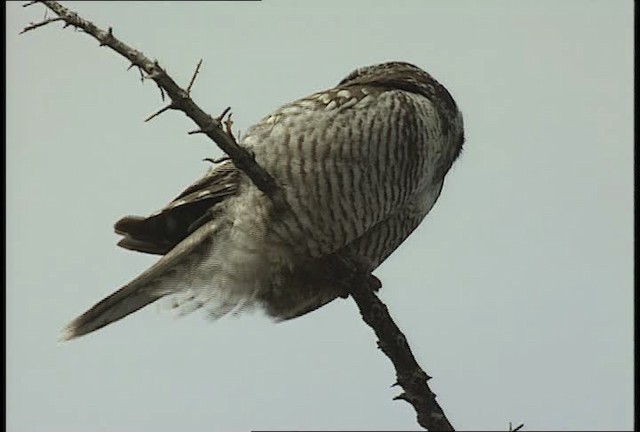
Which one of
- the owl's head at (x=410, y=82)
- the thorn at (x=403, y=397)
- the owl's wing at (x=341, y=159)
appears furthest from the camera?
the owl's head at (x=410, y=82)

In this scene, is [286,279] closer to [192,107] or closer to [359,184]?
[359,184]

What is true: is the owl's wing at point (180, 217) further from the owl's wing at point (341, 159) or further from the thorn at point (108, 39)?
the thorn at point (108, 39)

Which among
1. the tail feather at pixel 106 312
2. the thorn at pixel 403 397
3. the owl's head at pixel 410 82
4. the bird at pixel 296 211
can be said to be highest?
the owl's head at pixel 410 82

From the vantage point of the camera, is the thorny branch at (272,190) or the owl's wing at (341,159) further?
the owl's wing at (341,159)

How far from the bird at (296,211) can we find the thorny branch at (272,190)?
0.05 meters

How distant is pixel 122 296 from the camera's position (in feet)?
4.56

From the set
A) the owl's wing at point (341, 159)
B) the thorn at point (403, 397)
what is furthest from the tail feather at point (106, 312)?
the thorn at point (403, 397)

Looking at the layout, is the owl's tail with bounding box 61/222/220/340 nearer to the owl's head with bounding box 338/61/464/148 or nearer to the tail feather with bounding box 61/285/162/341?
the tail feather with bounding box 61/285/162/341

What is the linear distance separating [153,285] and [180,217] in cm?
13

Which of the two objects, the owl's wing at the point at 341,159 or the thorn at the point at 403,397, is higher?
the owl's wing at the point at 341,159

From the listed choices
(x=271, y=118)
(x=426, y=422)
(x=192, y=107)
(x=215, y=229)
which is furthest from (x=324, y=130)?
(x=426, y=422)

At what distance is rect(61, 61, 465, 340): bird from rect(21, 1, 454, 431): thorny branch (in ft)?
0.16

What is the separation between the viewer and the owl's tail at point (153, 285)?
1383 millimetres

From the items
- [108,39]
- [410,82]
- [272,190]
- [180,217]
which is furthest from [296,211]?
[108,39]
